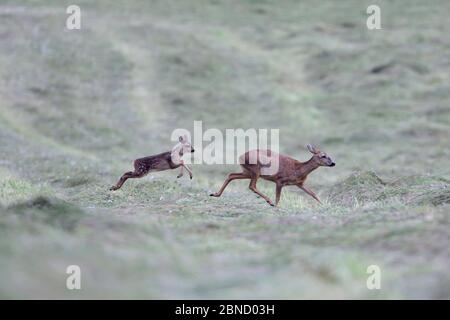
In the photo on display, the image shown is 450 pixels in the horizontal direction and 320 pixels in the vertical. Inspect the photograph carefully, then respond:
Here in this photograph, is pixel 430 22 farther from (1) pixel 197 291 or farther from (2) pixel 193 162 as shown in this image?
(1) pixel 197 291

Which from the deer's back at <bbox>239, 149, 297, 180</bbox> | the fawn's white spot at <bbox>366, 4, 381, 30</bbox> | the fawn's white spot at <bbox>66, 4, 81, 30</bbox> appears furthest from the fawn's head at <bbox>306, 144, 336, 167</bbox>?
the fawn's white spot at <bbox>366, 4, 381, 30</bbox>

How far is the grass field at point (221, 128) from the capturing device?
7879 millimetres

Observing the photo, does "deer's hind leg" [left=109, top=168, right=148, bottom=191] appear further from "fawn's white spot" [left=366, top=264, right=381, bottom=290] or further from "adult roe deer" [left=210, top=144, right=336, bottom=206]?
"fawn's white spot" [left=366, top=264, right=381, bottom=290]

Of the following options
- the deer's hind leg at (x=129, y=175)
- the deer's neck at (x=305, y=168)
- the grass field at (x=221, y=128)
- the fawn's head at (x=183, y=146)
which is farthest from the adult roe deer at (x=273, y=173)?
the fawn's head at (x=183, y=146)

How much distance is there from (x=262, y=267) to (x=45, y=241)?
2288mm

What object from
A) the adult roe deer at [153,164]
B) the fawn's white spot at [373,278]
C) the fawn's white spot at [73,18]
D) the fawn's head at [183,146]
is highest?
the fawn's white spot at [73,18]

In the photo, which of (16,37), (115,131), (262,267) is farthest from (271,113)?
(262,267)

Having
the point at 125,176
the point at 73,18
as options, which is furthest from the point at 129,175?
the point at 73,18

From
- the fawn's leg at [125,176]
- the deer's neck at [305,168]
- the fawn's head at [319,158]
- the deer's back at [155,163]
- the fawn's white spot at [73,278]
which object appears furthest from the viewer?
the deer's back at [155,163]

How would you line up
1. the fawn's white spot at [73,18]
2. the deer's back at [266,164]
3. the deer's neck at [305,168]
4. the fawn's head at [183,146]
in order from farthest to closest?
1. the fawn's white spot at [73,18]
2. the fawn's head at [183,146]
3. the deer's neck at [305,168]
4. the deer's back at [266,164]

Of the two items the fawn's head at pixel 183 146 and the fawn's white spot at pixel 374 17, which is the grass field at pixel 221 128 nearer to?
the fawn's white spot at pixel 374 17

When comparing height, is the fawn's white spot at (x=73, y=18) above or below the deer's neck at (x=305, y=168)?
above

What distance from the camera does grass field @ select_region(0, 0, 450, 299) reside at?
788cm

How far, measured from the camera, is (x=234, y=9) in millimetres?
49375
